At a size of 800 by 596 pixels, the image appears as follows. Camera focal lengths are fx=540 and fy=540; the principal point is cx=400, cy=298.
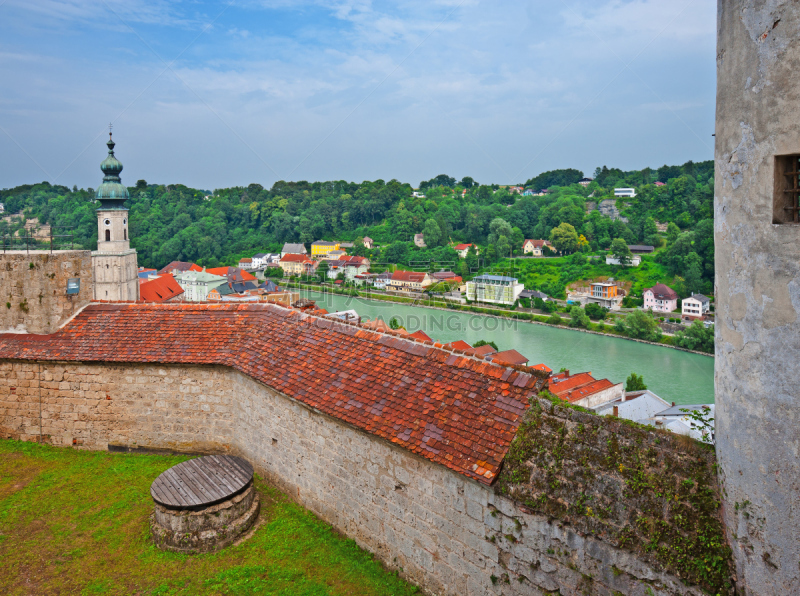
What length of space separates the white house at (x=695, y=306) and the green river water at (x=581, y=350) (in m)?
9.68

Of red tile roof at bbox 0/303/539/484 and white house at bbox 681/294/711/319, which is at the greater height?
red tile roof at bbox 0/303/539/484

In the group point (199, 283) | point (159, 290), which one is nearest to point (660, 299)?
point (159, 290)

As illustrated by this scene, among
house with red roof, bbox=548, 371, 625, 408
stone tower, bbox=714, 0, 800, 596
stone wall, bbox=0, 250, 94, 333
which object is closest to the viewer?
stone tower, bbox=714, 0, 800, 596

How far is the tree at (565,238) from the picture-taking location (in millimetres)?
71938

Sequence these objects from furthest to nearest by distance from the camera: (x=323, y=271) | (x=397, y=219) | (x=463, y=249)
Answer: (x=397, y=219), (x=463, y=249), (x=323, y=271)

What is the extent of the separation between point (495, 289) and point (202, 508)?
164ft

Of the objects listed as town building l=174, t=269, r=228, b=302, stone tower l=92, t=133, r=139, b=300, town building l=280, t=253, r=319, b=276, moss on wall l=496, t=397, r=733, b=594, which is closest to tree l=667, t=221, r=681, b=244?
town building l=280, t=253, r=319, b=276

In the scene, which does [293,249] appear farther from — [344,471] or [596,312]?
[344,471]

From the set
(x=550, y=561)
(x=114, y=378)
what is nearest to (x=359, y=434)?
(x=550, y=561)

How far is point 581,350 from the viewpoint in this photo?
37.7 m

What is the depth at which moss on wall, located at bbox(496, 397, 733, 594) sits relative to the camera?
3.91 meters

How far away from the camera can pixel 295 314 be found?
886 centimetres

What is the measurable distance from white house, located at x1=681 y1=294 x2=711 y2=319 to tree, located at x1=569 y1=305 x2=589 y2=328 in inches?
341

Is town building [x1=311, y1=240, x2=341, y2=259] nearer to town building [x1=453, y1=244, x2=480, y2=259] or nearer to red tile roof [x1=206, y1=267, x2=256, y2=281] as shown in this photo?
town building [x1=453, y1=244, x2=480, y2=259]
